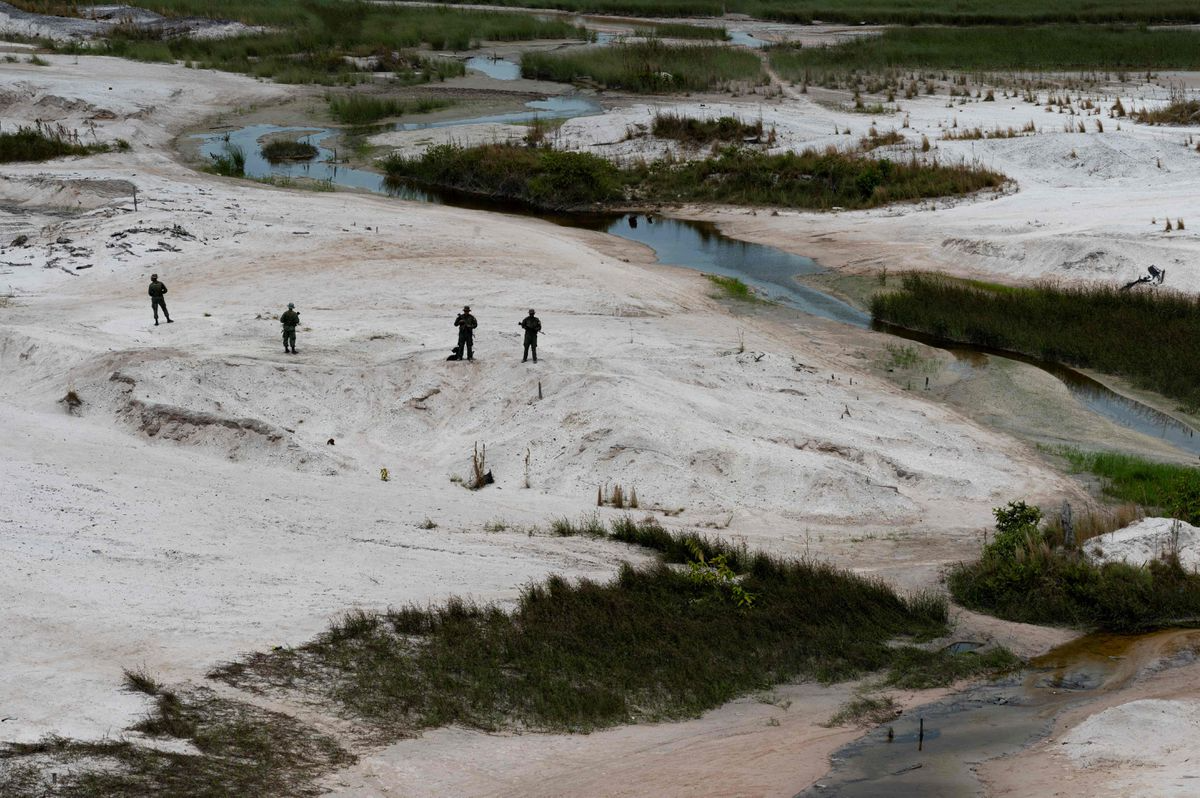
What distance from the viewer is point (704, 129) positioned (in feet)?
172

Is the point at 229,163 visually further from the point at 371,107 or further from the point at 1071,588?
the point at 1071,588

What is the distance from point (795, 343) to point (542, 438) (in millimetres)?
10223

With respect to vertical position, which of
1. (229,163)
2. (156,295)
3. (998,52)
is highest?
(998,52)

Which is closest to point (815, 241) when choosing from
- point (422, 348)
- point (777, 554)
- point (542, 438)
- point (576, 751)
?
point (422, 348)

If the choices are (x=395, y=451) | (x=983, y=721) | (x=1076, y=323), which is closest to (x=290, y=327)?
(x=395, y=451)

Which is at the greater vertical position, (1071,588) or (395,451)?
(395,451)

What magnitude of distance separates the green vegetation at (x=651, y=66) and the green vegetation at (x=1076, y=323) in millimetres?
30180

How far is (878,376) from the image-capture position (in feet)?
96.6

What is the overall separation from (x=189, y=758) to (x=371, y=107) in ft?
172

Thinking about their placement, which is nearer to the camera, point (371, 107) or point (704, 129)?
point (704, 129)

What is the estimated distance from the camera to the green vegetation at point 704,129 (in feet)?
170

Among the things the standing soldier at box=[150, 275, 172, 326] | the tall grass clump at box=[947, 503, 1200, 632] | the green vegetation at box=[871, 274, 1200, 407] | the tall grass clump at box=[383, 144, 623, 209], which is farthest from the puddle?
the tall grass clump at box=[947, 503, 1200, 632]

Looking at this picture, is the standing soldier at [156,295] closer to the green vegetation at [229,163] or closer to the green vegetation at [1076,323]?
the green vegetation at [1076,323]

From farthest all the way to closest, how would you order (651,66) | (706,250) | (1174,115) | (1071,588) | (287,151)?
A: (651,66)
(287,151)
(1174,115)
(706,250)
(1071,588)
